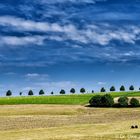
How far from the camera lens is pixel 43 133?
5591 centimetres

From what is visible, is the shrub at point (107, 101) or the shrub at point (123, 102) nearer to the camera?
the shrub at point (123, 102)


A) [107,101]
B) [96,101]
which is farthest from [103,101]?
[96,101]

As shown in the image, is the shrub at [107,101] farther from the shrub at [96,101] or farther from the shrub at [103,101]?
the shrub at [96,101]

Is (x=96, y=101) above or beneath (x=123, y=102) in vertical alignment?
above

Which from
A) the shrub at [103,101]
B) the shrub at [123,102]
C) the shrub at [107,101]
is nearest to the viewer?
the shrub at [123,102]

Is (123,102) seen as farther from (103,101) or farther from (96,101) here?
(96,101)

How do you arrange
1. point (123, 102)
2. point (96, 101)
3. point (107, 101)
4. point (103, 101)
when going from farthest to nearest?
point (96, 101), point (103, 101), point (107, 101), point (123, 102)

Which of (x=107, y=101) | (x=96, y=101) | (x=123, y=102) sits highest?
(x=96, y=101)

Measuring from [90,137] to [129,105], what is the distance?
7630cm

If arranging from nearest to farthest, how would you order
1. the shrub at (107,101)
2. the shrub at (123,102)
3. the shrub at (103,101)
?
the shrub at (123,102) < the shrub at (107,101) < the shrub at (103,101)

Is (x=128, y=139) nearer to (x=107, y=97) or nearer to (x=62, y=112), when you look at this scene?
(x=62, y=112)

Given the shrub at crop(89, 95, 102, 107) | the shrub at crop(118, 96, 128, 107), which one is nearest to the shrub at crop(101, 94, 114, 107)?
the shrub at crop(89, 95, 102, 107)

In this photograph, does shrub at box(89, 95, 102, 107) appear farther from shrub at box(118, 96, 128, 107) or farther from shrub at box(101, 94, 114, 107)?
shrub at box(118, 96, 128, 107)

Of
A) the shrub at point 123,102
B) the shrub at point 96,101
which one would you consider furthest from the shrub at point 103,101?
the shrub at point 123,102
